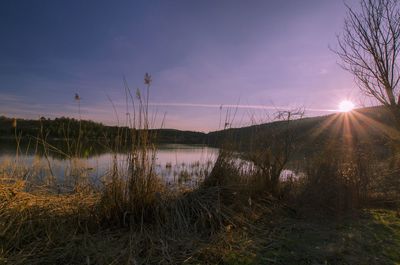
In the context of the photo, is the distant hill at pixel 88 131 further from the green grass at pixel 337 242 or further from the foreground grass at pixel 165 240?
the green grass at pixel 337 242

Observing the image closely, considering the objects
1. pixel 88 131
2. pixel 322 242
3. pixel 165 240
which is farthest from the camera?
pixel 88 131

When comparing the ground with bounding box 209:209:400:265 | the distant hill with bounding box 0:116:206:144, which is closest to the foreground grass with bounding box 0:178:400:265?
the ground with bounding box 209:209:400:265

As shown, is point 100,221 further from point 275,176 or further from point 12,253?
point 275,176

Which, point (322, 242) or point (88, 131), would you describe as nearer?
point (322, 242)

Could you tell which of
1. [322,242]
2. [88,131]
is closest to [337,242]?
[322,242]

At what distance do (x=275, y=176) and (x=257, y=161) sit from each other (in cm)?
36

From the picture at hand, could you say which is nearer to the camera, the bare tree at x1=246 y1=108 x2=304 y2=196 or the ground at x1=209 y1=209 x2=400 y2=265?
the ground at x1=209 y1=209 x2=400 y2=265

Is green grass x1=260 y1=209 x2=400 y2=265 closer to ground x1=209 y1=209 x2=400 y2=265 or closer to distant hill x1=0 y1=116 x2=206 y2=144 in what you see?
ground x1=209 y1=209 x2=400 y2=265

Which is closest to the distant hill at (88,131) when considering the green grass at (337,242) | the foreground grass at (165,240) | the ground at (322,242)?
the foreground grass at (165,240)

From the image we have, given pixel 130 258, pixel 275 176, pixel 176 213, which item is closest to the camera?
pixel 130 258

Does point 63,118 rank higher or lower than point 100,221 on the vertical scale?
higher

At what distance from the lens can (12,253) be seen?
2244mm

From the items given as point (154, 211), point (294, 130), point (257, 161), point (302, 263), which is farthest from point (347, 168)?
point (154, 211)

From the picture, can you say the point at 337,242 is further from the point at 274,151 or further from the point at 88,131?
the point at 88,131
